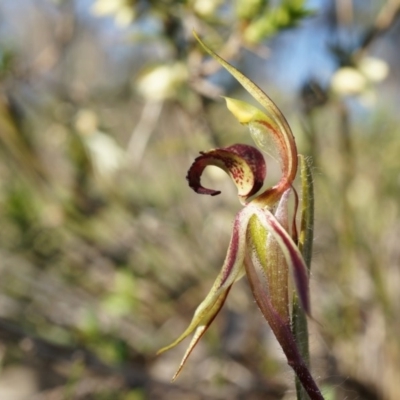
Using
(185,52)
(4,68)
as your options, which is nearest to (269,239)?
(185,52)

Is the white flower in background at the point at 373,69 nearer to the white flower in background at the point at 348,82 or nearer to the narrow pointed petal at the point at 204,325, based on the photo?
the white flower in background at the point at 348,82

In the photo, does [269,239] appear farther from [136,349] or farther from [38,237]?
[38,237]

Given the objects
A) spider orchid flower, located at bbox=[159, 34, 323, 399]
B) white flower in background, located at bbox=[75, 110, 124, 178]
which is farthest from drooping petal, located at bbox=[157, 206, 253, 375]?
white flower in background, located at bbox=[75, 110, 124, 178]

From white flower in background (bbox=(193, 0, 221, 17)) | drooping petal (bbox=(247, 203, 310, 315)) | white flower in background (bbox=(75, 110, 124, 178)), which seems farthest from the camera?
white flower in background (bbox=(75, 110, 124, 178))

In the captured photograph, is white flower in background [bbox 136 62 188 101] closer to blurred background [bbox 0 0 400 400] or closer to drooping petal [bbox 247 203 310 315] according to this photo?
blurred background [bbox 0 0 400 400]

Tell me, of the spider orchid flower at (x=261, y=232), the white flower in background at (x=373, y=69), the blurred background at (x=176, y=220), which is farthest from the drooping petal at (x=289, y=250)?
the white flower in background at (x=373, y=69)

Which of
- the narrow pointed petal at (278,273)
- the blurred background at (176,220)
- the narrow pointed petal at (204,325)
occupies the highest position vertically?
the blurred background at (176,220)
